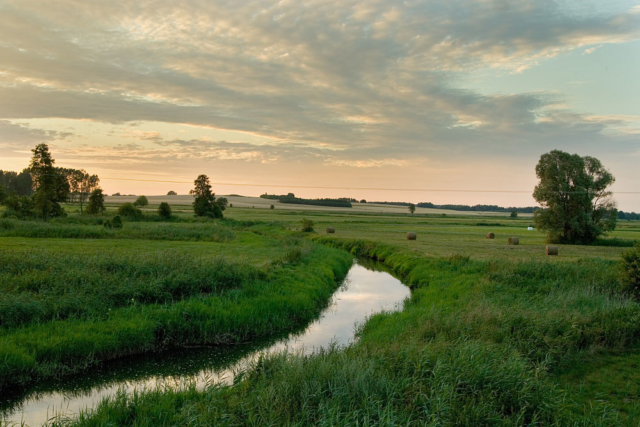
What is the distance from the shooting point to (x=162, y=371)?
35.1ft

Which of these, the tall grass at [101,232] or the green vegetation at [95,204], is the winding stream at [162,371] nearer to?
the tall grass at [101,232]

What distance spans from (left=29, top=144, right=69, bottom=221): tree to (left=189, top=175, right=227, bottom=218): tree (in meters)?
20.3

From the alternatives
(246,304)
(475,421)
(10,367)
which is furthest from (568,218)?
(10,367)

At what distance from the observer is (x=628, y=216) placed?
5325 inches

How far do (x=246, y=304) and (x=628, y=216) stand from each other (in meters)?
157

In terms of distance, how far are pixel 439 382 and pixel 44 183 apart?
54.2 meters

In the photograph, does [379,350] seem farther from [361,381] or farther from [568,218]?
[568,218]

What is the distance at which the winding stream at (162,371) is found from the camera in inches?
337

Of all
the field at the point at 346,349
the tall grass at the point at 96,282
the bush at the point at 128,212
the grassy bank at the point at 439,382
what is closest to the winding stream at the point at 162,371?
the field at the point at 346,349

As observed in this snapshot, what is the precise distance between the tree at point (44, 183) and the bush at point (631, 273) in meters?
52.1

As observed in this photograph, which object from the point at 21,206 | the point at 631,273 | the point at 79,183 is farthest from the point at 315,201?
the point at 631,273

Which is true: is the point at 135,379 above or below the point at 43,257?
below

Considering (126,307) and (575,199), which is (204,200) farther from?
(126,307)

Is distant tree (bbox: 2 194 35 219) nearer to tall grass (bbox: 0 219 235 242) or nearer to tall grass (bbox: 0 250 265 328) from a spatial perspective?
tall grass (bbox: 0 219 235 242)
